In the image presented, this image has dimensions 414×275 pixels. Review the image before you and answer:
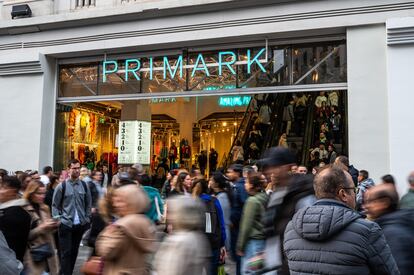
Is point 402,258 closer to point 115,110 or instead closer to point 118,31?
point 118,31

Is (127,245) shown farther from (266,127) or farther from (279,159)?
(266,127)

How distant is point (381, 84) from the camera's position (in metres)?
11.5

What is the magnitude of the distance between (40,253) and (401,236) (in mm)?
3851

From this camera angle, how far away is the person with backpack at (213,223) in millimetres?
6859

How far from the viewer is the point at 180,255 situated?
3309 millimetres

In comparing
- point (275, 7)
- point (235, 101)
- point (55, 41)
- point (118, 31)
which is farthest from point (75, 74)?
point (275, 7)

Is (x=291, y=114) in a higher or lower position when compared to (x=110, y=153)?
higher

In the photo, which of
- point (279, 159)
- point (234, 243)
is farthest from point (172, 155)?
point (279, 159)

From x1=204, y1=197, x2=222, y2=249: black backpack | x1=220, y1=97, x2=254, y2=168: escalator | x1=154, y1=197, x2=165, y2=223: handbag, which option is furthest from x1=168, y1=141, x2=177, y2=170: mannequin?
x1=204, y1=197, x2=222, y2=249: black backpack

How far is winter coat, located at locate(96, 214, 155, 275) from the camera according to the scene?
3.34 metres

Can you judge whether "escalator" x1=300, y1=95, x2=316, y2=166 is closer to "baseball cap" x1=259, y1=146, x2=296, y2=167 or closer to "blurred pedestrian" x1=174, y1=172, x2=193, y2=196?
"blurred pedestrian" x1=174, y1=172, x2=193, y2=196

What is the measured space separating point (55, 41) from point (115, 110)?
415cm

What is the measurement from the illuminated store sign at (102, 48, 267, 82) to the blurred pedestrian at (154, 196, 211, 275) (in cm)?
981

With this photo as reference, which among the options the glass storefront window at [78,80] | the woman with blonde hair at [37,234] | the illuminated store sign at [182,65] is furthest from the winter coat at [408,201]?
the glass storefront window at [78,80]
